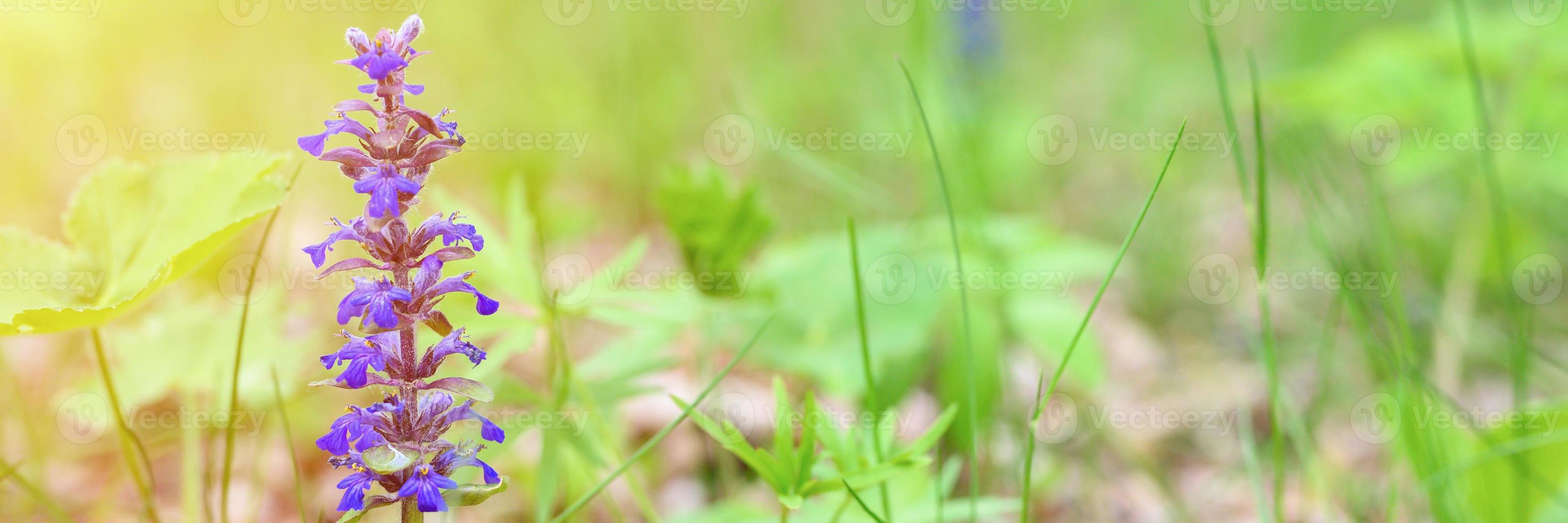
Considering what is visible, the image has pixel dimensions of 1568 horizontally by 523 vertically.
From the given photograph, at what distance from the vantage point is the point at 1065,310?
260 cm

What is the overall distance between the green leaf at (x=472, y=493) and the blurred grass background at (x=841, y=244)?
374 mm

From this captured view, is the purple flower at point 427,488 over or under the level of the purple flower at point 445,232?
under

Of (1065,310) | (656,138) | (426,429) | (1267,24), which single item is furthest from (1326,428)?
(1267,24)

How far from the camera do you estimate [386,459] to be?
91 centimetres

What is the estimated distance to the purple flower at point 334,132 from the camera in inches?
36.9

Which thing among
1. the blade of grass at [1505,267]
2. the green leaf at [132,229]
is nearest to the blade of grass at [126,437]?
the green leaf at [132,229]

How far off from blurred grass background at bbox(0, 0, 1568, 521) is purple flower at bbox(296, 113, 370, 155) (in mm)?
551

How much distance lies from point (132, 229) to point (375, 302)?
938 mm

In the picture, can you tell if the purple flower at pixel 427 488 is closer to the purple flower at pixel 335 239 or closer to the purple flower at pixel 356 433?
the purple flower at pixel 356 433

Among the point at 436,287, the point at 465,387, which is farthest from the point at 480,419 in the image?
the point at 436,287

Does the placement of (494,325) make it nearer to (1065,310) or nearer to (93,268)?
(93,268)

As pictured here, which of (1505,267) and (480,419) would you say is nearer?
(480,419)

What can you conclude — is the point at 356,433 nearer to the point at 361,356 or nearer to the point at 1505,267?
the point at 361,356

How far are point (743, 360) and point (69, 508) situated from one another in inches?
69.8
